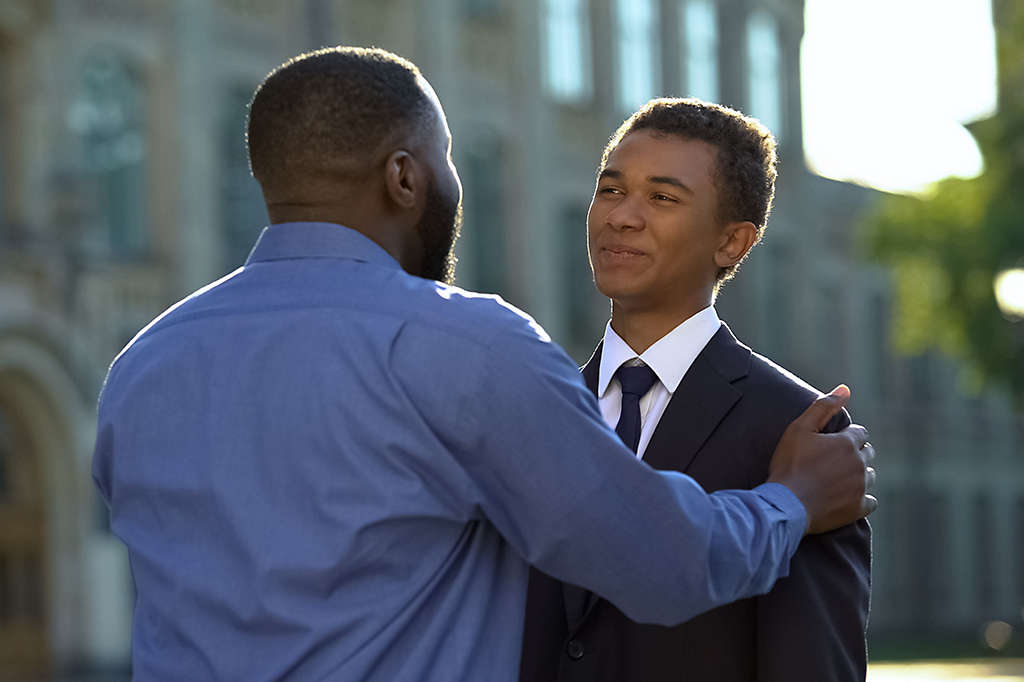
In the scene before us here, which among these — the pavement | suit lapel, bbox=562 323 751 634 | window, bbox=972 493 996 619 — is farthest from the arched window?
window, bbox=972 493 996 619

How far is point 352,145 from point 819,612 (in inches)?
43.5

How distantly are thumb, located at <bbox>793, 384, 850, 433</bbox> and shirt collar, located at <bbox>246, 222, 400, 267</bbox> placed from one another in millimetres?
756

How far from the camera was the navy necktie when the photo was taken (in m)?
3.56

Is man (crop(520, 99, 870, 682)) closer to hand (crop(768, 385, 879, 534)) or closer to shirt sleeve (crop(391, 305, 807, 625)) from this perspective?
hand (crop(768, 385, 879, 534))

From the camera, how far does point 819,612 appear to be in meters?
3.21

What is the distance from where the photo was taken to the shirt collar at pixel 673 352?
11.8ft

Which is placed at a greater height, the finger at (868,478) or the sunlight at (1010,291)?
the finger at (868,478)

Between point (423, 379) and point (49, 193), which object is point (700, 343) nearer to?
point (423, 379)

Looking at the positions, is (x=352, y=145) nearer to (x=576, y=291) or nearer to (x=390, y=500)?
(x=390, y=500)

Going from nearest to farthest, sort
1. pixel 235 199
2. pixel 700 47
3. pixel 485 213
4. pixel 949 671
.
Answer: pixel 949 671 < pixel 235 199 < pixel 485 213 < pixel 700 47

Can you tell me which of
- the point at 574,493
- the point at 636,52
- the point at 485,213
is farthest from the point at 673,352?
the point at 636,52

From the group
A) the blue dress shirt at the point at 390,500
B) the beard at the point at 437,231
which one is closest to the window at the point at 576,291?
the beard at the point at 437,231

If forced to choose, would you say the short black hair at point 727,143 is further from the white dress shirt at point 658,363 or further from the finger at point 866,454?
the finger at point 866,454

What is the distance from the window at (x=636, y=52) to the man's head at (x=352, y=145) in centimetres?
3058
